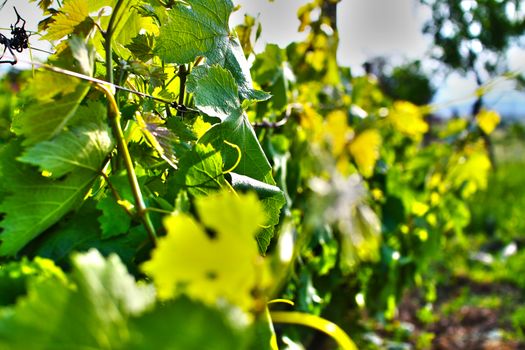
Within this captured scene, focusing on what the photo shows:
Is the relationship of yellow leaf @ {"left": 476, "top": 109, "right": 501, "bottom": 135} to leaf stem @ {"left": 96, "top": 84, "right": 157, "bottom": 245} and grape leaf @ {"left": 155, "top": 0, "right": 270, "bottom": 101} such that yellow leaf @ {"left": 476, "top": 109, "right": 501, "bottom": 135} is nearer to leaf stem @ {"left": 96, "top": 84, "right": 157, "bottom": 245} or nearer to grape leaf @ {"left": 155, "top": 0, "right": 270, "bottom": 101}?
grape leaf @ {"left": 155, "top": 0, "right": 270, "bottom": 101}

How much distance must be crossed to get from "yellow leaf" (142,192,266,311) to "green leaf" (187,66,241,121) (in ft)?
1.65

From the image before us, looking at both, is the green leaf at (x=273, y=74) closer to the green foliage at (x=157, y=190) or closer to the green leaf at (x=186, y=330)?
the green foliage at (x=157, y=190)

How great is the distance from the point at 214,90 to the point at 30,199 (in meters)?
0.35

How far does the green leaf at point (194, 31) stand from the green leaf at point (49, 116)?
302 millimetres

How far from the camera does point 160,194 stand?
3.23ft

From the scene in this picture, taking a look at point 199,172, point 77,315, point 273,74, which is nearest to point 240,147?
point 199,172

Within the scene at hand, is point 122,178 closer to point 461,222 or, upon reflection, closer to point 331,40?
point 331,40

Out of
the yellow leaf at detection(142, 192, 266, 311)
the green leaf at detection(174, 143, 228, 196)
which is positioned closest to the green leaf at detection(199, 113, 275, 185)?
the green leaf at detection(174, 143, 228, 196)

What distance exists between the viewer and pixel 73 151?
81cm

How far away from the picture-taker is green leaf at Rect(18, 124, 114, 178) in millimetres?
765

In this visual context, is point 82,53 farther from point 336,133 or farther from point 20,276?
point 336,133

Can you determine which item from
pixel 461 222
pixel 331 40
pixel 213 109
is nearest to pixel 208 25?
pixel 213 109

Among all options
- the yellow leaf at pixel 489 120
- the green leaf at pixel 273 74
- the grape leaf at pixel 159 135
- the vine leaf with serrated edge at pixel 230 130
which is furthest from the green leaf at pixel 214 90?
the yellow leaf at pixel 489 120

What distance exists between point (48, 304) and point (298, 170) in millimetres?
1529
